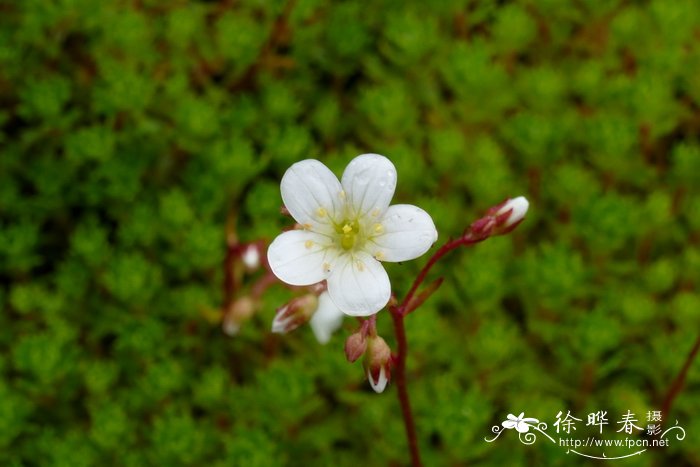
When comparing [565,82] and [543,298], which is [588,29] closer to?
[565,82]

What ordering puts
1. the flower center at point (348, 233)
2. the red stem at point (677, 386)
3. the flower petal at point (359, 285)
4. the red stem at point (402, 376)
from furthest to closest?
the red stem at point (677, 386)
the flower center at point (348, 233)
the red stem at point (402, 376)
the flower petal at point (359, 285)

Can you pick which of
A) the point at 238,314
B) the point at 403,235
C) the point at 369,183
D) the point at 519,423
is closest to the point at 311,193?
the point at 369,183

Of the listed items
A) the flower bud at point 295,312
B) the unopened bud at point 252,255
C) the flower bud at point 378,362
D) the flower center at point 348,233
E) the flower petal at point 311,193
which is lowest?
the flower bud at point 378,362

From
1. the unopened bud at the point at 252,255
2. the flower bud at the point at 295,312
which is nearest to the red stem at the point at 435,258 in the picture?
the flower bud at the point at 295,312

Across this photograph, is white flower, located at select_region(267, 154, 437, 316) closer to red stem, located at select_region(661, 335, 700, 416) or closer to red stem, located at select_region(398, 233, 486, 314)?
red stem, located at select_region(398, 233, 486, 314)

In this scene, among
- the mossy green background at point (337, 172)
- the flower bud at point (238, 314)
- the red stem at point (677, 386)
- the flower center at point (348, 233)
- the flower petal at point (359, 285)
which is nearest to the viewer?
the flower petal at point (359, 285)

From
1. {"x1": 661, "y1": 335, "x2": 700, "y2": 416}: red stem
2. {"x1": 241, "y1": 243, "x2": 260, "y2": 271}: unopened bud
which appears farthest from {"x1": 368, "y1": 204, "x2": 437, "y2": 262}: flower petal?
{"x1": 661, "y1": 335, "x2": 700, "y2": 416}: red stem

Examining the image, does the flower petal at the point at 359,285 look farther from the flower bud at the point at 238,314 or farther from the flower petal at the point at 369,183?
the flower bud at the point at 238,314
